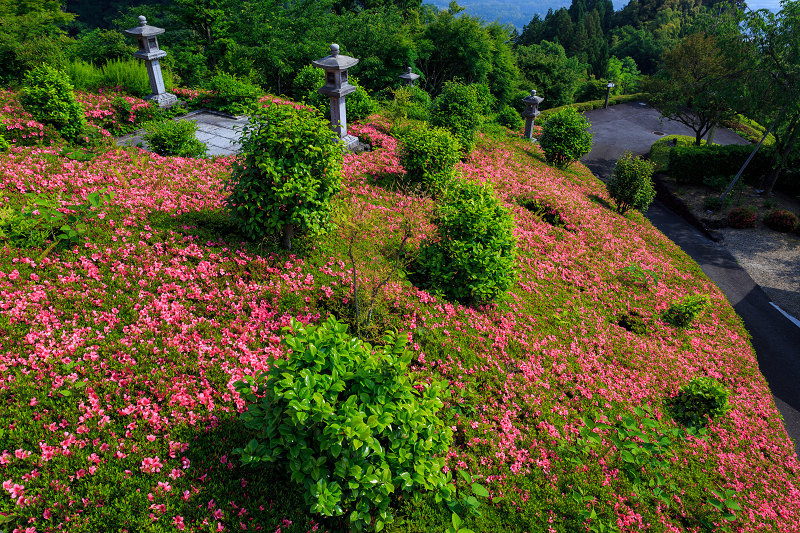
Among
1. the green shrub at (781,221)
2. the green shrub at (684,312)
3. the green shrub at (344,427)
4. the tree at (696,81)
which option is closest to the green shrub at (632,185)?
the green shrub at (684,312)

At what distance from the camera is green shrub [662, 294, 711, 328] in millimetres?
10609

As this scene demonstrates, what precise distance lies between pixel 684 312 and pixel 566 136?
1024cm

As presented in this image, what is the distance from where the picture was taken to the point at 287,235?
24.6 feet

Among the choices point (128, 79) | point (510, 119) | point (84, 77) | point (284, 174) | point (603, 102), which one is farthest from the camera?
point (603, 102)

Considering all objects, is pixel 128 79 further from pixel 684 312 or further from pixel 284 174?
pixel 684 312

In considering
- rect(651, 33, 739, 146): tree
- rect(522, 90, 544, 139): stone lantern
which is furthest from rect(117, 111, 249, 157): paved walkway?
rect(651, 33, 739, 146): tree

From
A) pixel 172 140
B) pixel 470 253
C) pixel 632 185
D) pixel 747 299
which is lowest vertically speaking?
pixel 747 299

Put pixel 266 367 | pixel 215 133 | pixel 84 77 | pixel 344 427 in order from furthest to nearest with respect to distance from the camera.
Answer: pixel 84 77 → pixel 215 133 → pixel 266 367 → pixel 344 427

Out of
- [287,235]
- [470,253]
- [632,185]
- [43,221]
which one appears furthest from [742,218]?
[43,221]

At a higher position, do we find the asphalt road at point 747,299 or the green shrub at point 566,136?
the green shrub at point 566,136

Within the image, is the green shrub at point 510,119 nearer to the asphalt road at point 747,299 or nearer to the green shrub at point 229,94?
the asphalt road at point 747,299

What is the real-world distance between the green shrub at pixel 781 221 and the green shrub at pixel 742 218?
694 mm

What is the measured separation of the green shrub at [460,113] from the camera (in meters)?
14.6

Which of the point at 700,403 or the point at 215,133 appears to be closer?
the point at 700,403
